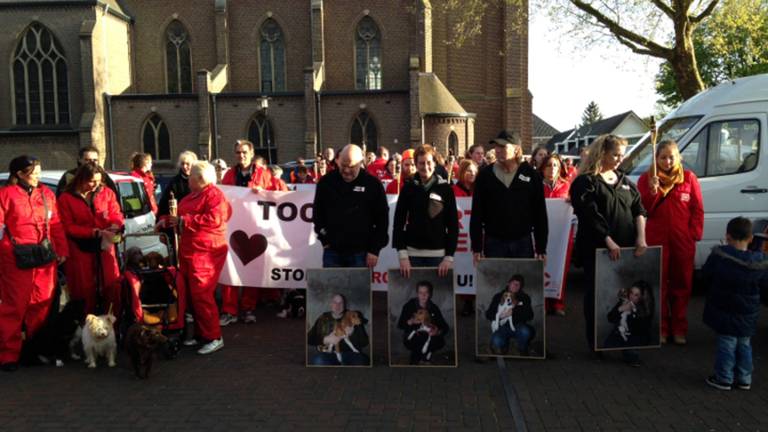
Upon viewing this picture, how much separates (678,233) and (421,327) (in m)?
2.94

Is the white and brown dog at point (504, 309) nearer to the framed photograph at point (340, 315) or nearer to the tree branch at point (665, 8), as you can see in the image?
the framed photograph at point (340, 315)

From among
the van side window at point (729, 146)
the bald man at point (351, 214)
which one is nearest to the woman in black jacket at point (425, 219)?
the bald man at point (351, 214)

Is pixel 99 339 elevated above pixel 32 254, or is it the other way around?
pixel 32 254

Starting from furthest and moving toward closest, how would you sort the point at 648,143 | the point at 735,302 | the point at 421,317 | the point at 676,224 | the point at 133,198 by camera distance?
the point at 133,198 → the point at 648,143 → the point at 676,224 → the point at 421,317 → the point at 735,302

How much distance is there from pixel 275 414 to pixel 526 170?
3196mm

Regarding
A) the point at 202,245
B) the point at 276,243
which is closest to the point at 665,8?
the point at 276,243

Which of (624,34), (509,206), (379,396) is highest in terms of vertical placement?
Answer: (624,34)

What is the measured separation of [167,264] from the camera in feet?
20.8

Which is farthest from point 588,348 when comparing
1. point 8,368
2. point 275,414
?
point 8,368

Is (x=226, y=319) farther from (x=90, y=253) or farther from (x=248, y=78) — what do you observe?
(x=248, y=78)

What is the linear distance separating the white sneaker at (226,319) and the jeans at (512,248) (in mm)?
3482

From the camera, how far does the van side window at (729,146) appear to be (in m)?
8.20

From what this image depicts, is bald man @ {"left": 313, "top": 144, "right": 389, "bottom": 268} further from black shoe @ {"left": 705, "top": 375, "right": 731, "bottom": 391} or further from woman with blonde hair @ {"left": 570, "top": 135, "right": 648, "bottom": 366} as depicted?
black shoe @ {"left": 705, "top": 375, "right": 731, "bottom": 391}

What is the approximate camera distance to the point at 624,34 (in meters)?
17.2
